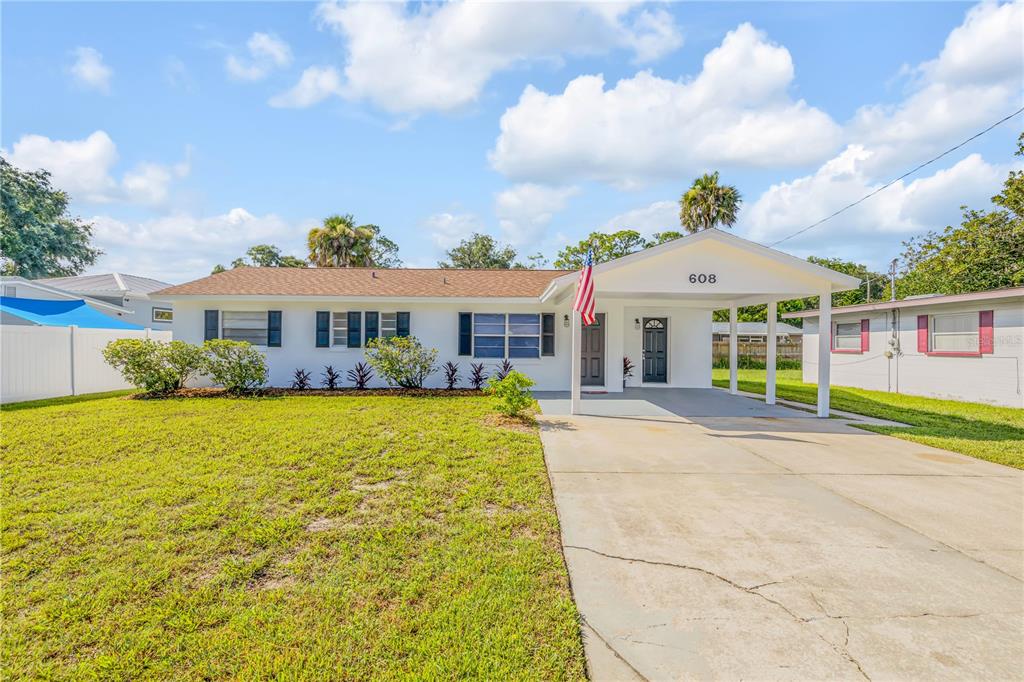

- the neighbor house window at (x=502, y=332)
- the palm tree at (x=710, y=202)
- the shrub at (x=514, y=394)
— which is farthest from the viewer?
the palm tree at (x=710, y=202)

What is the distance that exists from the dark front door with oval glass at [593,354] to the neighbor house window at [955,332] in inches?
395

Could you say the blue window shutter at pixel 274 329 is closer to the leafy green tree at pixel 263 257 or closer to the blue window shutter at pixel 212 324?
the blue window shutter at pixel 212 324

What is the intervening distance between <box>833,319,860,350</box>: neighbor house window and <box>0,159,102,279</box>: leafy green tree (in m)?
36.2

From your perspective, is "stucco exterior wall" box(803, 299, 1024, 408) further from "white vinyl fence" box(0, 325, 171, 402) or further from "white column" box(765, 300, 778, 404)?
"white vinyl fence" box(0, 325, 171, 402)

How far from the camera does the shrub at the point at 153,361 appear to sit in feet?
35.1

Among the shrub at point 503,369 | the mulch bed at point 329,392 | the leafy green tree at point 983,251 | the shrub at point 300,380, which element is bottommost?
the mulch bed at point 329,392

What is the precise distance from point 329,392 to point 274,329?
261 centimetres

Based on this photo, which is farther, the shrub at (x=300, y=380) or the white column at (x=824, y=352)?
the shrub at (x=300, y=380)

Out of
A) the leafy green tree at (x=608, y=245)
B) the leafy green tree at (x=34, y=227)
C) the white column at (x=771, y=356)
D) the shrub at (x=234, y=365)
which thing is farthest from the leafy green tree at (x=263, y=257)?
the white column at (x=771, y=356)

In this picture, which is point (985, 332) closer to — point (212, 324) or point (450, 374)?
point (450, 374)

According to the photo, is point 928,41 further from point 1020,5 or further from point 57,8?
point 57,8

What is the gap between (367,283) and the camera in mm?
13398

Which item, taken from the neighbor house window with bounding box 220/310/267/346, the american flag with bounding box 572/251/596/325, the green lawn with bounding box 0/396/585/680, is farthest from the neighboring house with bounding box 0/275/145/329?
the american flag with bounding box 572/251/596/325

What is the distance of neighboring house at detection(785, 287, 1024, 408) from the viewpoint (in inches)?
456
